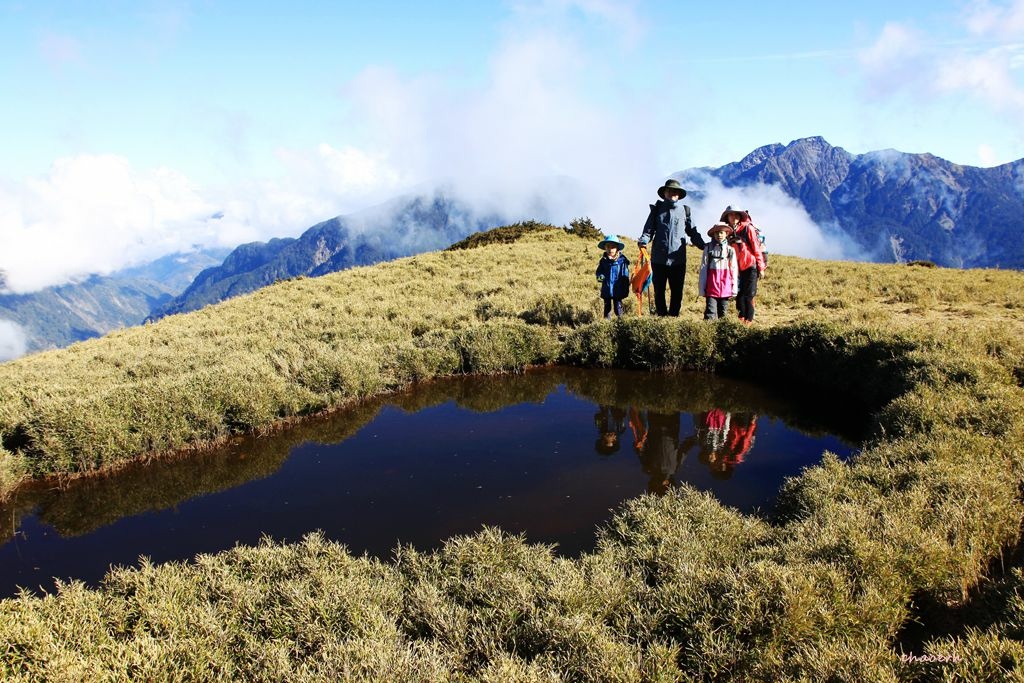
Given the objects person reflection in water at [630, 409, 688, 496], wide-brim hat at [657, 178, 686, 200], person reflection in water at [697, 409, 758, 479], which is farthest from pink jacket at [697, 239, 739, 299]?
person reflection in water at [630, 409, 688, 496]

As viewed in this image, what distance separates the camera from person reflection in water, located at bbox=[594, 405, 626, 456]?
7113 millimetres

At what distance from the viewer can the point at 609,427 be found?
7836 mm

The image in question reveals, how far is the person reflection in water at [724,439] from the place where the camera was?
6480mm

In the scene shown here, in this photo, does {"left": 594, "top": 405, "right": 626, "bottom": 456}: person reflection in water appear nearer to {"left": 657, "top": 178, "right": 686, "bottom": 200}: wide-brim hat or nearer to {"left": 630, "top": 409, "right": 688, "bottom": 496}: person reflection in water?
{"left": 630, "top": 409, "right": 688, "bottom": 496}: person reflection in water

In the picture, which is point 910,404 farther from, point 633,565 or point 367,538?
point 367,538

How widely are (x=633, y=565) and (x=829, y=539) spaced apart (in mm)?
1326

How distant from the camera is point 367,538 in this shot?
5.25 metres

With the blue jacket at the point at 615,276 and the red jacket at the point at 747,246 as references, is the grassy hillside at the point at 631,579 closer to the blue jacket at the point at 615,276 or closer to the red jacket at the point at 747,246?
the red jacket at the point at 747,246

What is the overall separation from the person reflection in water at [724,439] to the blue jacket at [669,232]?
12.0ft

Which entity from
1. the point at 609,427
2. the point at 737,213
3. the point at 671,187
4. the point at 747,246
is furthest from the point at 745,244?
the point at 609,427

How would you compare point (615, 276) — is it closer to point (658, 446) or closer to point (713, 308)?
point (713, 308)

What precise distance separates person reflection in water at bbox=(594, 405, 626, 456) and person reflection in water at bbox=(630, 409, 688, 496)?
6.7 inches

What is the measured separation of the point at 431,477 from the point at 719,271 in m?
6.77

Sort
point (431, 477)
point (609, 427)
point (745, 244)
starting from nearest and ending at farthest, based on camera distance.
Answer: point (431, 477) < point (609, 427) < point (745, 244)
